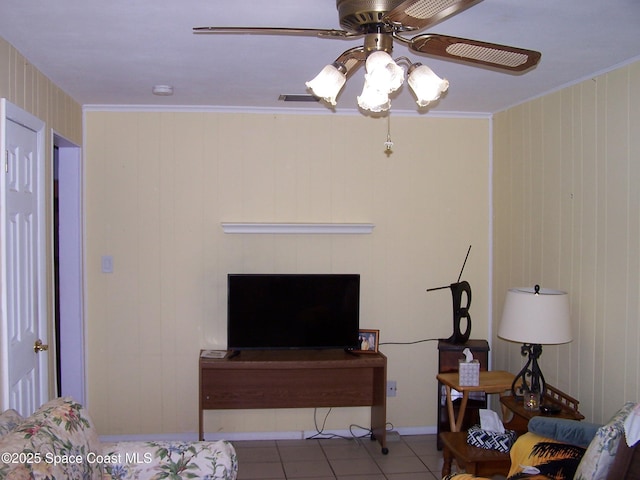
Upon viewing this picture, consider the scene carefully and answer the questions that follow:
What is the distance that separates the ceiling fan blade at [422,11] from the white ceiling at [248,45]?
73 cm

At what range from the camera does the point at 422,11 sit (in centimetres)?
164

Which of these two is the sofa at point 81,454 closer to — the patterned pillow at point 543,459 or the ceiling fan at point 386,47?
the patterned pillow at point 543,459

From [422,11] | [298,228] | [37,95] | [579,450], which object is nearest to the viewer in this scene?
[422,11]

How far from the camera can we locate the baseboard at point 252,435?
4.54 meters

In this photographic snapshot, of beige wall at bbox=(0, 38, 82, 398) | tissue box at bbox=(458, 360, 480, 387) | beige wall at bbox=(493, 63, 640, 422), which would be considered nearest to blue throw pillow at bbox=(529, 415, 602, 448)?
beige wall at bbox=(493, 63, 640, 422)

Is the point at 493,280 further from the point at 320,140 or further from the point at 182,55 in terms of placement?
the point at 182,55

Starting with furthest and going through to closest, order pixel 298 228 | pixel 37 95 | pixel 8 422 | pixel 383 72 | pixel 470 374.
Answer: pixel 298 228, pixel 470 374, pixel 37 95, pixel 8 422, pixel 383 72

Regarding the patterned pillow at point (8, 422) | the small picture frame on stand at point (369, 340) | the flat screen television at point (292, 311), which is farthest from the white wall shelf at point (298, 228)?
the patterned pillow at point (8, 422)

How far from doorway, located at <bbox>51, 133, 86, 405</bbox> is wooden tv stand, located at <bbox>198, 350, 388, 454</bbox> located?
3.07 feet

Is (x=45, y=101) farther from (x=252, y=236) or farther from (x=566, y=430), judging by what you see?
(x=566, y=430)

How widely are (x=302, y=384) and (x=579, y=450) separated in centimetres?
213

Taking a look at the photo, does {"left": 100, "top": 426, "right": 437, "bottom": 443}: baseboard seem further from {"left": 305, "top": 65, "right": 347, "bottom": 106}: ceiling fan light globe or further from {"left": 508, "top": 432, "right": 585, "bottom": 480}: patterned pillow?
{"left": 305, "top": 65, "right": 347, "bottom": 106}: ceiling fan light globe

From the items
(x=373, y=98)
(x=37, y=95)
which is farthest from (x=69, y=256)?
(x=373, y=98)

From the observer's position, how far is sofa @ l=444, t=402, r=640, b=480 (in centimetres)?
233
